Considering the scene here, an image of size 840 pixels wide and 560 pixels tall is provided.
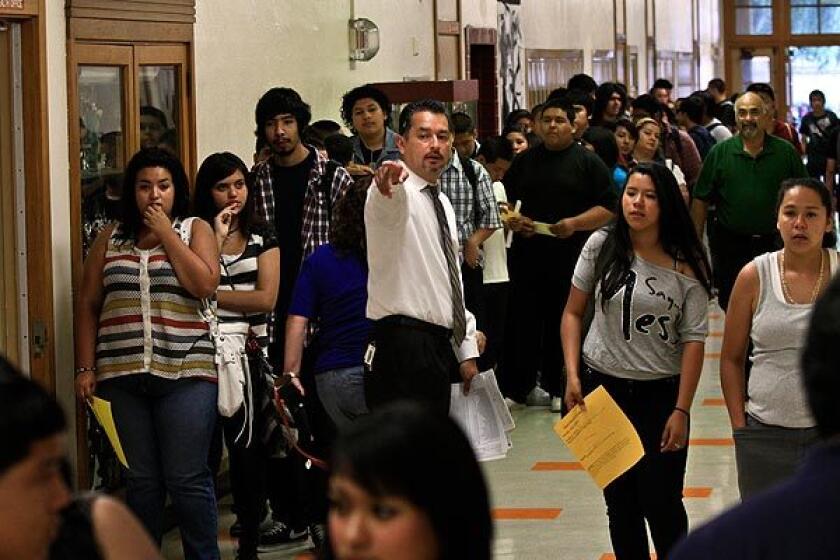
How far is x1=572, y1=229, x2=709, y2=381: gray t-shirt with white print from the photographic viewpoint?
20.2ft

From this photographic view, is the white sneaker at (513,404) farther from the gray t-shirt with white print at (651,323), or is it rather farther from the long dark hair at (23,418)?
the long dark hair at (23,418)

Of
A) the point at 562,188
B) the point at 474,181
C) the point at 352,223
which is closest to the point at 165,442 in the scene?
the point at 352,223

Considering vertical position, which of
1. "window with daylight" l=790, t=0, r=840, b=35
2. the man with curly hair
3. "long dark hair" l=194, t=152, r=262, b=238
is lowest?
"long dark hair" l=194, t=152, r=262, b=238

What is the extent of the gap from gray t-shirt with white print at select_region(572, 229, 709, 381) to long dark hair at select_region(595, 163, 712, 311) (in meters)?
0.04

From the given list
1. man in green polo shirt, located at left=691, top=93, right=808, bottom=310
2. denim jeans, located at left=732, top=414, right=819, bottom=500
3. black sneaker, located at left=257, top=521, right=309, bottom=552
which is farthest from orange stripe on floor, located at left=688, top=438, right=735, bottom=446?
denim jeans, located at left=732, top=414, right=819, bottom=500

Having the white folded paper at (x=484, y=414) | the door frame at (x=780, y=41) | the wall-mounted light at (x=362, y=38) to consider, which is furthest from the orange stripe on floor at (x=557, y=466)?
the door frame at (x=780, y=41)

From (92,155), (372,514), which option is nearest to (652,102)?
(92,155)

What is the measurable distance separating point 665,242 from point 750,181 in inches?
181

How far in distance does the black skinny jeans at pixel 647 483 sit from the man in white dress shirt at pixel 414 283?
0.57m

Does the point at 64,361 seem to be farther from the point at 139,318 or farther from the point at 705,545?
the point at 705,545

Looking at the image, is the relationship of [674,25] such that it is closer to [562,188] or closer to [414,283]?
[562,188]

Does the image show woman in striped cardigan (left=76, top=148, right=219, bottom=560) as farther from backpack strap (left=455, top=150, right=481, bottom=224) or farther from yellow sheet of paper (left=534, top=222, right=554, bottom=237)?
yellow sheet of paper (left=534, top=222, right=554, bottom=237)

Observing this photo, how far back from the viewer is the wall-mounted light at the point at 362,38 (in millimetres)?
11672

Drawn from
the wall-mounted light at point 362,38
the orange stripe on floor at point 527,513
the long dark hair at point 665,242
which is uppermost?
the wall-mounted light at point 362,38
